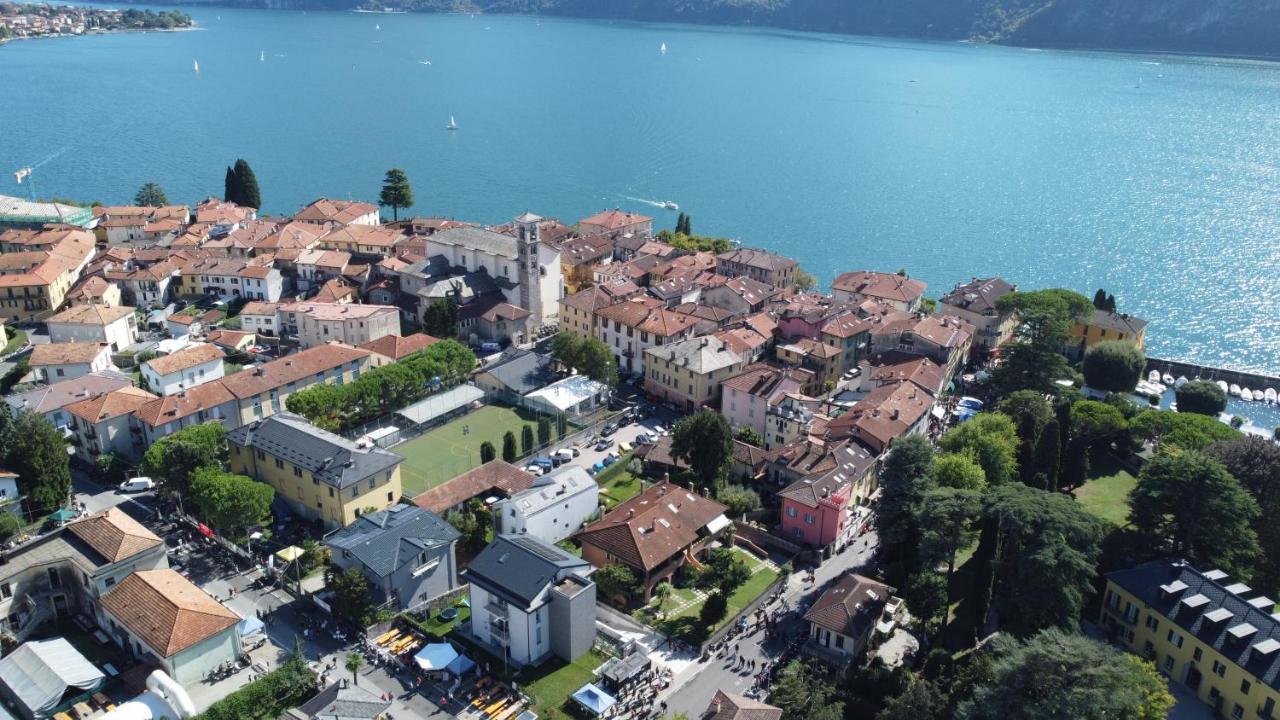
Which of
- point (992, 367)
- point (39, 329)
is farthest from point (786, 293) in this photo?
point (39, 329)

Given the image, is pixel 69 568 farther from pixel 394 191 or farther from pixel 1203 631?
pixel 394 191

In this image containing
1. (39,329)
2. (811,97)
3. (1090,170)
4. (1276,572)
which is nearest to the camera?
(1276,572)

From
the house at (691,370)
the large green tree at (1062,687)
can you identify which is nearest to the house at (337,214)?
the house at (691,370)

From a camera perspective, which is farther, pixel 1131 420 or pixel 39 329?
pixel 39 329

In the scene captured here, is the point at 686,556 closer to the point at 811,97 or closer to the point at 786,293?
the point at 786,293

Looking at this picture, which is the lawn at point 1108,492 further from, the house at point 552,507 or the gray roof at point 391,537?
the gray roof at point 391,537

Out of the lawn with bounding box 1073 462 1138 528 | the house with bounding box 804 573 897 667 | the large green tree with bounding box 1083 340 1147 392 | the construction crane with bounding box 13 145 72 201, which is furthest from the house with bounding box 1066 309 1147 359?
the construction crane with bounding box 13 145 72 201

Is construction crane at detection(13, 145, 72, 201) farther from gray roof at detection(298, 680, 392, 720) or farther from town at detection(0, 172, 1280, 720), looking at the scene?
gray roof at detection(298, 680, 392, 720)
